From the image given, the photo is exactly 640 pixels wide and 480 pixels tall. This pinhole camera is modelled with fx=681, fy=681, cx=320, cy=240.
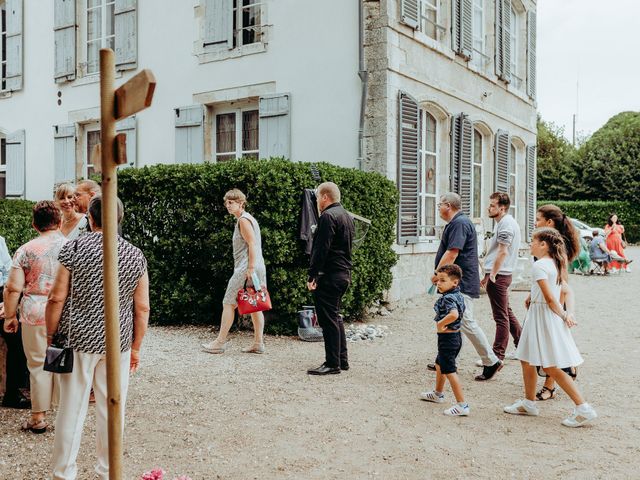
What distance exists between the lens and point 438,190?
12.4m

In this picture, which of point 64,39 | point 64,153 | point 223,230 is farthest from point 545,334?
point 64,39

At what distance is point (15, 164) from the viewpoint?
48.4 ft

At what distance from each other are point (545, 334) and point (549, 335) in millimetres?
36

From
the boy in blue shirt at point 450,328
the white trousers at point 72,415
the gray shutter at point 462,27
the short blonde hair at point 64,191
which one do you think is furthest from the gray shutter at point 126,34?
the white trousers at point 72,415

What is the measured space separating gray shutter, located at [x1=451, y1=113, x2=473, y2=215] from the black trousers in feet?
22.3

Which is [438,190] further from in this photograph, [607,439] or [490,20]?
[607,439]

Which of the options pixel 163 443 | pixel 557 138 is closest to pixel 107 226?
pixel 163 443

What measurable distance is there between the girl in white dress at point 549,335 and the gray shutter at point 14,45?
13.0 meters

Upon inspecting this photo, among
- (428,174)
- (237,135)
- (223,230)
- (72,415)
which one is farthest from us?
(428,174)

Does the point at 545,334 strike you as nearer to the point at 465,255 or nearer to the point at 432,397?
the point at 432,397

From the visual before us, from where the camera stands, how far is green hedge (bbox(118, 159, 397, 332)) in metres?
7.70

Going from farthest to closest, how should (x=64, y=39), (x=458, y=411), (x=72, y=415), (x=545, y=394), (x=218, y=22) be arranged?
1. (x=64, y=39)
2. (x=218, y=22)
3. (x=545, y=394)
4. (x=458, y=411)
5. (x=72, y=415)

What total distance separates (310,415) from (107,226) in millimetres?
2917

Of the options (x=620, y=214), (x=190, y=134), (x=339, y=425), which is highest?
(x=190, y=134)
